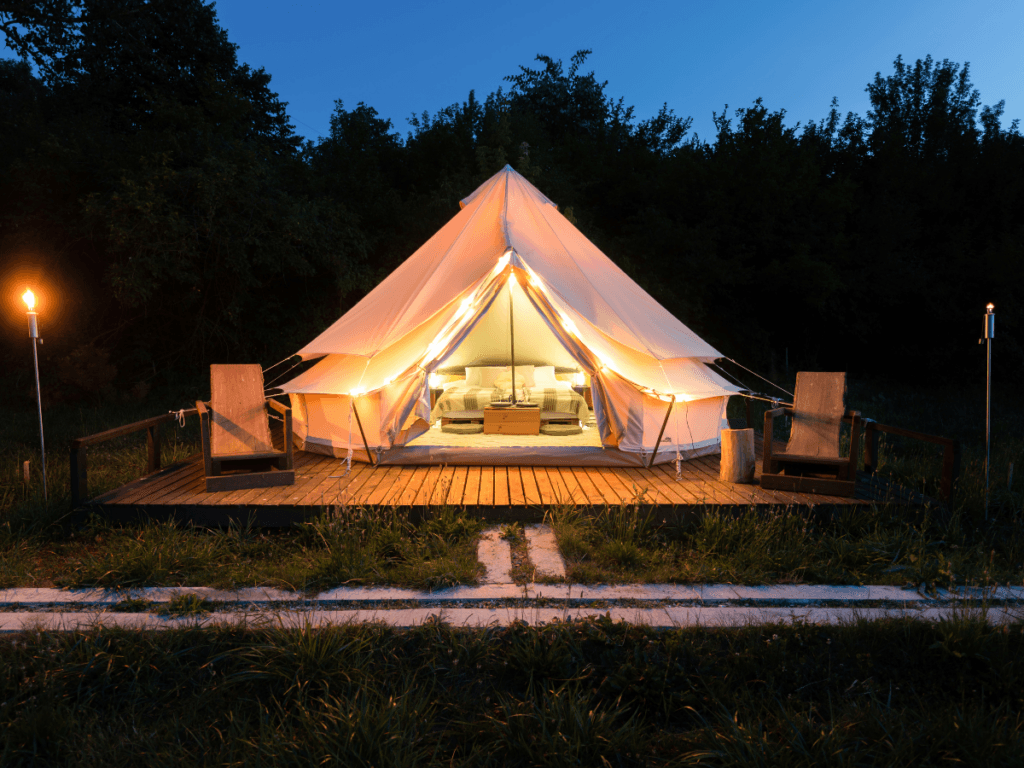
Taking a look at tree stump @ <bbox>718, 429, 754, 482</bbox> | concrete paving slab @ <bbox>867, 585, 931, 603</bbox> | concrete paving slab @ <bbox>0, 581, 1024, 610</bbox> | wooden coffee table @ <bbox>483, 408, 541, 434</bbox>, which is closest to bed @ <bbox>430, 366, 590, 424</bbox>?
wooden coffee table @ <bbox>483, 408, 541, 434</bbox>

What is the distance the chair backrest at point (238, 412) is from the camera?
4.50 meters

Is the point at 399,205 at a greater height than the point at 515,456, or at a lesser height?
greater

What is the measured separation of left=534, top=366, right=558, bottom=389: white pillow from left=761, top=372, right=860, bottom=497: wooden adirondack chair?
3609 mm

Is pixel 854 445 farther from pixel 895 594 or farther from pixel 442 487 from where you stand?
pixel 442 487

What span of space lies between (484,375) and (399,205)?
5.85 meters

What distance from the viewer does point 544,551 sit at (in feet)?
12.2

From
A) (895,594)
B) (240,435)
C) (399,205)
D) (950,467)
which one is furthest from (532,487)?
(399,205)

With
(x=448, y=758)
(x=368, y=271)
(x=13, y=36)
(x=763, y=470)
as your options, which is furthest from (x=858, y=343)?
(x=13, y=36)

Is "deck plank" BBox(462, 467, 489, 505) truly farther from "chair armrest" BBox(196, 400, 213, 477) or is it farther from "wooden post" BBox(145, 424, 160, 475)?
"wooden post" BBox(145, 424, 160, 475)

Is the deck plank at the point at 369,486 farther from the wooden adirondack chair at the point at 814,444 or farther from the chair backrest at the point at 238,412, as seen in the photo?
the wooden adirondack chair at the point at 814,444

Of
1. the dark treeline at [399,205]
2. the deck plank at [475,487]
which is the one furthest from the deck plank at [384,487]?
the dark treeline at [399,205]

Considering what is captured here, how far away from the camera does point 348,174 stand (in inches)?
494

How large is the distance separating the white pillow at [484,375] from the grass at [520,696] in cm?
514

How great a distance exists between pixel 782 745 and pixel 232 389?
13.4ft
